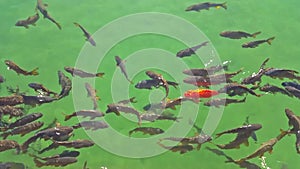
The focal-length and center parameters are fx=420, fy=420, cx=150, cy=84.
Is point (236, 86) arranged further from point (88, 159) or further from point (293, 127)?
point (88, 159)

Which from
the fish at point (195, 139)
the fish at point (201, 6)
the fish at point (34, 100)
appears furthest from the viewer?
the fish at point (201, 6)

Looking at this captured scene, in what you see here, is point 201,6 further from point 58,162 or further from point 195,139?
point 58,162

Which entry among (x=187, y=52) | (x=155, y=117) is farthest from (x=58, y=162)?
(x=187, y=52)

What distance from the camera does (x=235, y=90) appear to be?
631cm

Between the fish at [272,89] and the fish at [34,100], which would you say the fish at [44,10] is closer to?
the fish at [34,100]

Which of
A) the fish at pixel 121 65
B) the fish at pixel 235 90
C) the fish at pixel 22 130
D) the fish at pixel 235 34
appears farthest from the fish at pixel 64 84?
the fish at pixel 235 34

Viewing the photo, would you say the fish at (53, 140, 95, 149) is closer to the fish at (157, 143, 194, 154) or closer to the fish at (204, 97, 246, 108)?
the fish at (157, 143, 194, 154)

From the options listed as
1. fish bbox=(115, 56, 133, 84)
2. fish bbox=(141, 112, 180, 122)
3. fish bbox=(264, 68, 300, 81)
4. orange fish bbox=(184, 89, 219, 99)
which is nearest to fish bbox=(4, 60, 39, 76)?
fish bbox=(115, 56, 133, 84)

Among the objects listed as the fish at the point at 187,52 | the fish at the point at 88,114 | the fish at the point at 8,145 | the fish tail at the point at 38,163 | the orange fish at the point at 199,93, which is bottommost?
the fish tail at the point at 38,163

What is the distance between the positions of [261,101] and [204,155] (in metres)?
1.38

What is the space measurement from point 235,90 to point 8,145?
333cm

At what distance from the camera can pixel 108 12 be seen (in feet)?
27.0

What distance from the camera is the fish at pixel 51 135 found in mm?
5580

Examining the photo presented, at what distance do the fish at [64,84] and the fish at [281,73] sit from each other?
3.08 m
